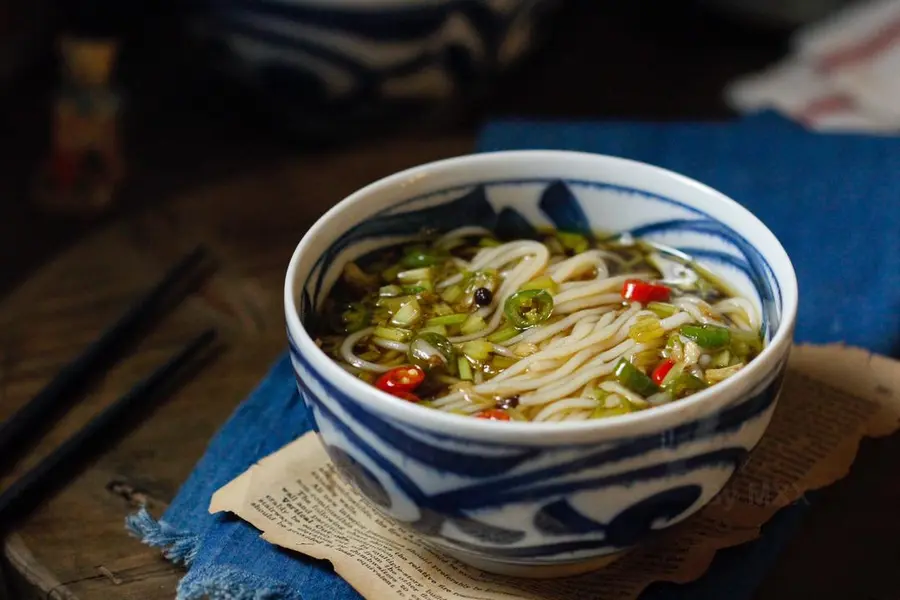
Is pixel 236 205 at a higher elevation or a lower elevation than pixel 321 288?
lower

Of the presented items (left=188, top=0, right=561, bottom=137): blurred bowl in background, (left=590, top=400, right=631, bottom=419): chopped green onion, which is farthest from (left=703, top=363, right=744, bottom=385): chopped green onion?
(left=188, top=0, right=561, bottom=137): blurred bowl in background

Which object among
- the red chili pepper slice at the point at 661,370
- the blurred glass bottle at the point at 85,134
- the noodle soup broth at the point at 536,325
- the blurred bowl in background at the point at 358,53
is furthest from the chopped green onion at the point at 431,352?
the blurred glass bottle at the point at 85,134

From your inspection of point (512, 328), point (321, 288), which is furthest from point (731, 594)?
point (321, 288)

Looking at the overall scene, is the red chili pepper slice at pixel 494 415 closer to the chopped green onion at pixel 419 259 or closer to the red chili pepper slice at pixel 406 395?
the red chili pepper slice at pixel 406 395

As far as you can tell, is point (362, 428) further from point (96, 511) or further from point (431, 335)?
point (96, 511)

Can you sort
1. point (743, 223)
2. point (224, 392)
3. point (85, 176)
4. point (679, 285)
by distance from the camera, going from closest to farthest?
point (743, 223) < point (679, 285) < point (224, 392) < point (85, 176)

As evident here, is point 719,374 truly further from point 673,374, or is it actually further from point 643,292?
point 643,292
